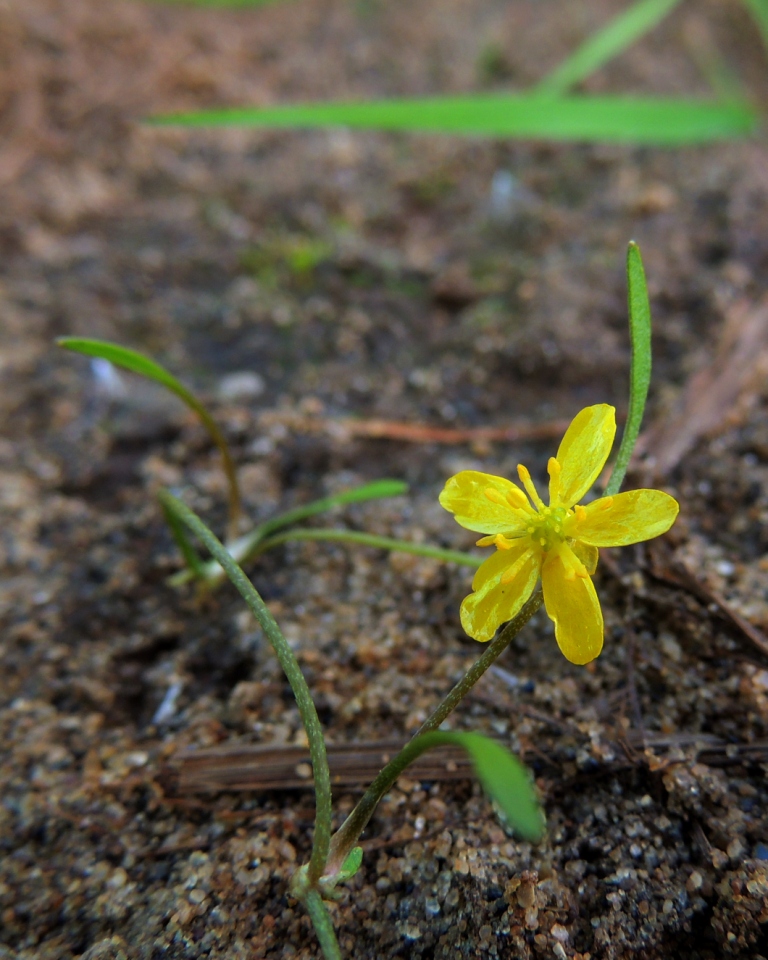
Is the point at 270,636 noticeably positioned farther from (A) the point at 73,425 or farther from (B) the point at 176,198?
(B) the point at 176,198

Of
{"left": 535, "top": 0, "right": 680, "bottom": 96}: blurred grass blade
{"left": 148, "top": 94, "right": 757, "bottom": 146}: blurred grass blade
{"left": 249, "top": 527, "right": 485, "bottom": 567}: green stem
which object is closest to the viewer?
{"left": 249, "top": 527, "right": 485, "bottom": 567}: green stem

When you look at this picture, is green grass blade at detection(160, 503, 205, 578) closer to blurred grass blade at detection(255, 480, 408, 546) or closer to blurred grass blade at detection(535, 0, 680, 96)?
blurred grass blade at detection(255, 480, 408, 546)

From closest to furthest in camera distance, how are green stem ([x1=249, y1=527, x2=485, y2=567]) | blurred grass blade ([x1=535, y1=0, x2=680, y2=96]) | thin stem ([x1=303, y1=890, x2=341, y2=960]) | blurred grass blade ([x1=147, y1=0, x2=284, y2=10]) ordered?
thin stem ([x1=303, y1=890, x2=341, y2=960]) < green stem ([x1=249, y1=527, x2=485, y2=567]) < blurred grass blade ([x1=535, y1=0, x2=680, y2=96]) < blurred grass blade ([x1=147, y1=0, x2=284, y2=10])

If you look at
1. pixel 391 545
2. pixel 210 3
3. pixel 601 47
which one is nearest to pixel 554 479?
pixel 391 545

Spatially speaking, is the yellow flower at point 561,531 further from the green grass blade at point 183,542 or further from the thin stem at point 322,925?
the green grass blade at point 183,542

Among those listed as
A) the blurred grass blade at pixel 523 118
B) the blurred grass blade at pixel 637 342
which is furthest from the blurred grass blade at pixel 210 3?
the blurred grass blade at pixel 637 342

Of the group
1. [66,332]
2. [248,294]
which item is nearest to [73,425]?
[66,332]

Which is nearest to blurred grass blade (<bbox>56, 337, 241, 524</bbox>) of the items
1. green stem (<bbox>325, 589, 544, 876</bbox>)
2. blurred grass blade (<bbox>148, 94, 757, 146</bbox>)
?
green stem (<bbox>325, 589, 544, 876</bbox>)
